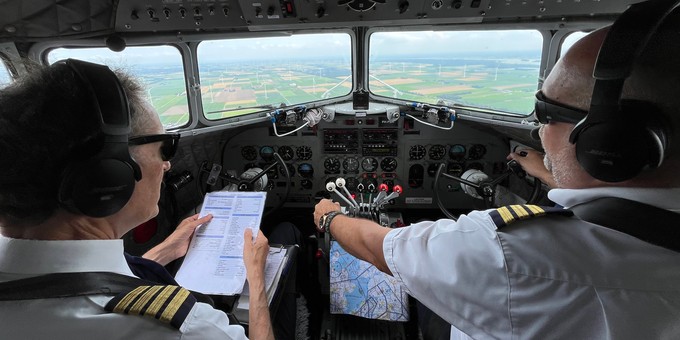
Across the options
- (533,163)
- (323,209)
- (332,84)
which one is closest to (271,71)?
(332,84)

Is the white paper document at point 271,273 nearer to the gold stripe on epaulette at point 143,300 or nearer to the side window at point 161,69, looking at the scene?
the gold stripe on epaulette at point 143,300

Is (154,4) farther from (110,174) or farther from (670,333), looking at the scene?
(670,333)

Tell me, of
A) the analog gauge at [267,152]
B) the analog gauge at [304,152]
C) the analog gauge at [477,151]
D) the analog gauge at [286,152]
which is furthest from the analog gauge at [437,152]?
the analog gauge at [267,152]

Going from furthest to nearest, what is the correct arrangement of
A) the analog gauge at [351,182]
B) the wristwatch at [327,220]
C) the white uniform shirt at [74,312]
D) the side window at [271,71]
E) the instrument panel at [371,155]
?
the analog gauge at [351,182], the instrument panel at [371,155], the side window at [271,71], the wristwatch at [327,220], the white uniform shirt at [74,312]

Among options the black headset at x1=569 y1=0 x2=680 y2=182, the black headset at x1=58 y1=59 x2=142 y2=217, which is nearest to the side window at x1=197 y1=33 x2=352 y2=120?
the black headset at x1=58 y1=59 x2=142 y2=217

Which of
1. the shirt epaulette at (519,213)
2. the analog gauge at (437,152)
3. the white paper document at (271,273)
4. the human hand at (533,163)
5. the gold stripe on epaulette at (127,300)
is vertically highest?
the shirt epaulette at (519,213)

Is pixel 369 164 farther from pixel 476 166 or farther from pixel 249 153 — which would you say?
pixel 249 153

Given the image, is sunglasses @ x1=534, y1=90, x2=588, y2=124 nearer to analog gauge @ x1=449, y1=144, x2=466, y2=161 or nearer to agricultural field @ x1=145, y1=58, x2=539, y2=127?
agricultural field @ x1=145, y1=58, x2=539, y2=127
